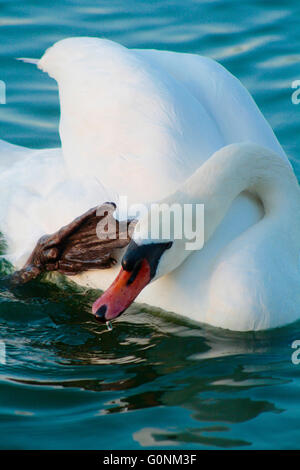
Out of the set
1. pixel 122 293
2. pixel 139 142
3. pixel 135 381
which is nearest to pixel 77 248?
pixel 139 142

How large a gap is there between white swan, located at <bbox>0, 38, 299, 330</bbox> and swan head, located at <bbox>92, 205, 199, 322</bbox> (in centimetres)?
41

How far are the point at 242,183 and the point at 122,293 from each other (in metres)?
1.00

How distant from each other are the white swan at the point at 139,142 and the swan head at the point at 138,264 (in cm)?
41

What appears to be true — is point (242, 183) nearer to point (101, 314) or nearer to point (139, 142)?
point (139, 142)

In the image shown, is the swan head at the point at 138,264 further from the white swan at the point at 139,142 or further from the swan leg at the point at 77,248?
the swan leg at the point at 77,248

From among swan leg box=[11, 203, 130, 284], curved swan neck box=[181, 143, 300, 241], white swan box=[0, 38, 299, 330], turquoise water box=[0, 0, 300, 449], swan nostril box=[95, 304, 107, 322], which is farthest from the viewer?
swan leg box=[11, 203, 130, 284]

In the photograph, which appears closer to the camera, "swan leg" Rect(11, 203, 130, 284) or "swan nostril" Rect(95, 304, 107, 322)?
"swan nostril" Rect(95, 304, 107, 322)

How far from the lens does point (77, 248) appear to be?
5848 millimetres

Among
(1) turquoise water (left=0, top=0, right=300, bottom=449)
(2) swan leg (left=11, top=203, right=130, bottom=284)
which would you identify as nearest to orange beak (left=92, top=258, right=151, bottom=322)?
(1) turquoise water (left=0, top=0, right=300, bottom=449)

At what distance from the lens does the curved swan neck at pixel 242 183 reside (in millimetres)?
A: 5203

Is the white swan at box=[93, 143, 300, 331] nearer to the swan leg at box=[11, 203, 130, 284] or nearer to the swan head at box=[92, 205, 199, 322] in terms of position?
the swan head at box=[92, 205, 199, 322]

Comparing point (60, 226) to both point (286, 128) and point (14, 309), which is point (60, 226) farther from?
point (286, 128)

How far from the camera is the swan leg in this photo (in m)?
5.57

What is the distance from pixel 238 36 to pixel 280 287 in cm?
484
